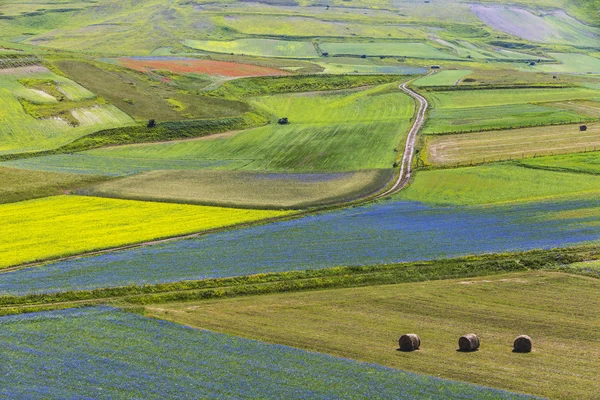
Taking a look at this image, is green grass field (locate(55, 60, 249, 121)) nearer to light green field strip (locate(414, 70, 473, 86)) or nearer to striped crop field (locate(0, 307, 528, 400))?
light green field strip (locate(414, 70, 473, 86))

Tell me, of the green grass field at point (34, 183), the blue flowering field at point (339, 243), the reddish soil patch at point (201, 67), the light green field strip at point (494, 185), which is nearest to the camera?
the blue flowering field at point (339, 243)

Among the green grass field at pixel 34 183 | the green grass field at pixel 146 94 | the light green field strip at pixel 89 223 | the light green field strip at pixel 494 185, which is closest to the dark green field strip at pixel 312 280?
the light green field strip at pixel 89 223

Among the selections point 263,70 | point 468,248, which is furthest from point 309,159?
point 263,70

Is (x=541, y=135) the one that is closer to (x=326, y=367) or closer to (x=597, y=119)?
(x=597, y=119)

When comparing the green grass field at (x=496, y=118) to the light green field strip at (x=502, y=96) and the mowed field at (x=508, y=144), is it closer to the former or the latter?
the mowed field at (x=508, y=144)

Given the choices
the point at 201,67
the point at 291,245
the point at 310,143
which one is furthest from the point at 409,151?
the point at 201,67

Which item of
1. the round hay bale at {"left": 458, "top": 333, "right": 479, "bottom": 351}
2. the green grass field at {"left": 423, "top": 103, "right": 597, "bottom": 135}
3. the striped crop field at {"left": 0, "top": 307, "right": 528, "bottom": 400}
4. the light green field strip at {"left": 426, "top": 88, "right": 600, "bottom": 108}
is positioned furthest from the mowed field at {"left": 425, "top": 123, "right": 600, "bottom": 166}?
the striped crop field at {"left": 0, "top": 307, "right": 528, "bottom": 400}

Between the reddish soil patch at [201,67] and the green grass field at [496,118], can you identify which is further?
the reddish soil patch at [201,67]
